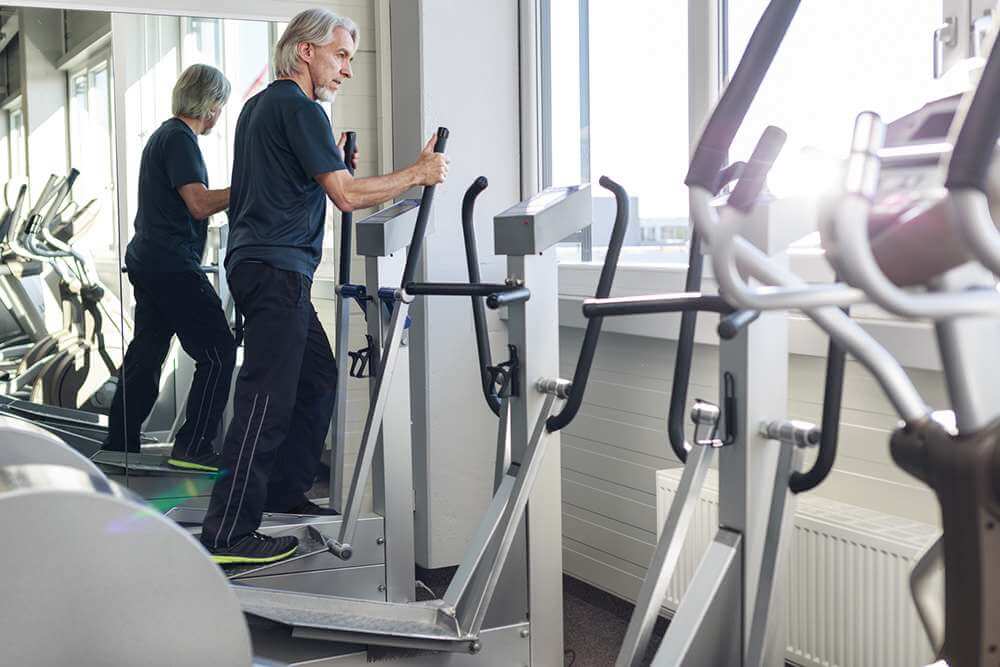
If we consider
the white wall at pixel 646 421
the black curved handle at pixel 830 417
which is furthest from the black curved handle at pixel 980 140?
the white wall at pixel 646 421

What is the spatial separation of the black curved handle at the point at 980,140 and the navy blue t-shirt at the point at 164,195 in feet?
11.9

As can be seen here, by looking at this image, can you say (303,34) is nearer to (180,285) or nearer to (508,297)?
(180,285)

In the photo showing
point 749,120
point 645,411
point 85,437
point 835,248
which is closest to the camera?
point 835,248

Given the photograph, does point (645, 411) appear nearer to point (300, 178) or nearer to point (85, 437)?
point (300, 178)

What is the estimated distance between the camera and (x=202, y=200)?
4297mm

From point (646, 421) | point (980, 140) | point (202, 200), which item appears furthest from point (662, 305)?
point (202, 200)

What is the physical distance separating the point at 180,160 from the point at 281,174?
97 cm

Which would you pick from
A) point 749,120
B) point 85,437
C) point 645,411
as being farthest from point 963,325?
point 85,437

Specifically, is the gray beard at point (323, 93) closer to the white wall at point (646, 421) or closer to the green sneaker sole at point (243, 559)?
the white wall at point (646, 421)

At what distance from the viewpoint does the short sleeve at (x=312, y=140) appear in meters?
3.41

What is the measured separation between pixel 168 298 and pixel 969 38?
10.1 ft

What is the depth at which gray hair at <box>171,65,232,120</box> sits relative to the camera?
4.36 meters

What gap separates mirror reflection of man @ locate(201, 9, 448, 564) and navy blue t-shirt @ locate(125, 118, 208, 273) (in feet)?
2.49

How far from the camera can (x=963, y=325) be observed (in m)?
1.29
